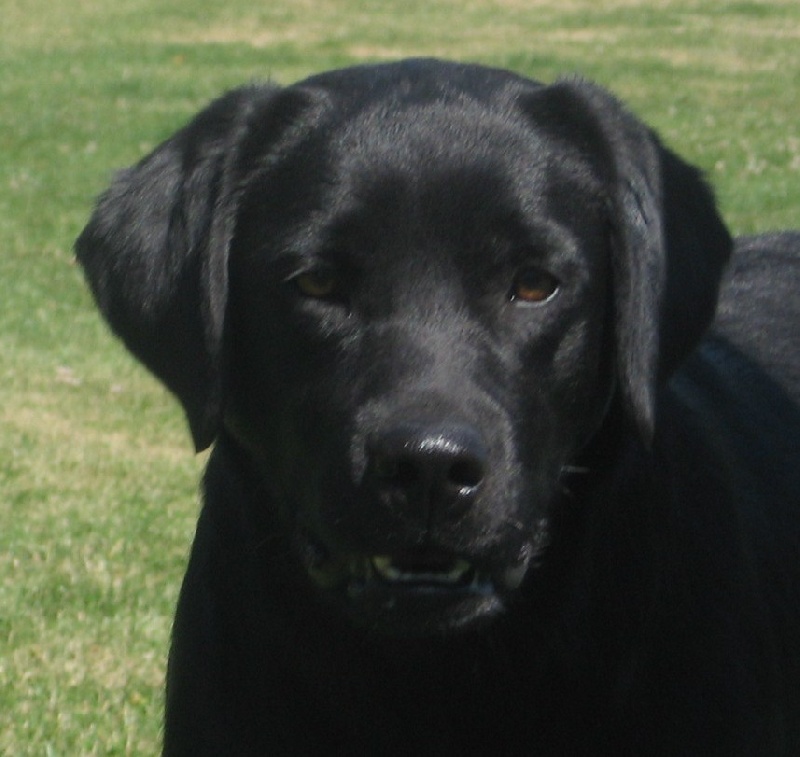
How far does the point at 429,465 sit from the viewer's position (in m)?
3.06

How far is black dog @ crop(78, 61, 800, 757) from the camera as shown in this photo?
3.33 meters

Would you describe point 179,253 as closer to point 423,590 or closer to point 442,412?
point 442,412

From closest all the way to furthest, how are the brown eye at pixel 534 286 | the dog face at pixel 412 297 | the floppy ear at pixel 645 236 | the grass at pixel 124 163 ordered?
the dog face at pixel 412 297, the brown eye at pixel 534 286, the floppy ear at pixel 645 236, the grass at pixel 124 163

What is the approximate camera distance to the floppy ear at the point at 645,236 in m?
3.57

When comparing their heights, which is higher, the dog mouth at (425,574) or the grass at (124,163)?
the dog mouth at (425,574)

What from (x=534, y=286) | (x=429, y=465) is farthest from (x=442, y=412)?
(x=534, y=286)

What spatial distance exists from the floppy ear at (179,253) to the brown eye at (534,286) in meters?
0.67

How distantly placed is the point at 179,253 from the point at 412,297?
60cm

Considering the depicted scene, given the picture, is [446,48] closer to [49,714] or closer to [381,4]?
[381,4]

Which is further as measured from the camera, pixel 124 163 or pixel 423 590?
pixel 124 163

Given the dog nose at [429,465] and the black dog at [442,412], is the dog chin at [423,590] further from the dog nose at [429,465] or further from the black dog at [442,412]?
the dog nose at [429,465]

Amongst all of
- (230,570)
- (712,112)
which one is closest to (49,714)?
(230,570)

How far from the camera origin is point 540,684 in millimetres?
3574

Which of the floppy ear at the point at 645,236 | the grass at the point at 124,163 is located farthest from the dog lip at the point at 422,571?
the grass at the point at 124,163
